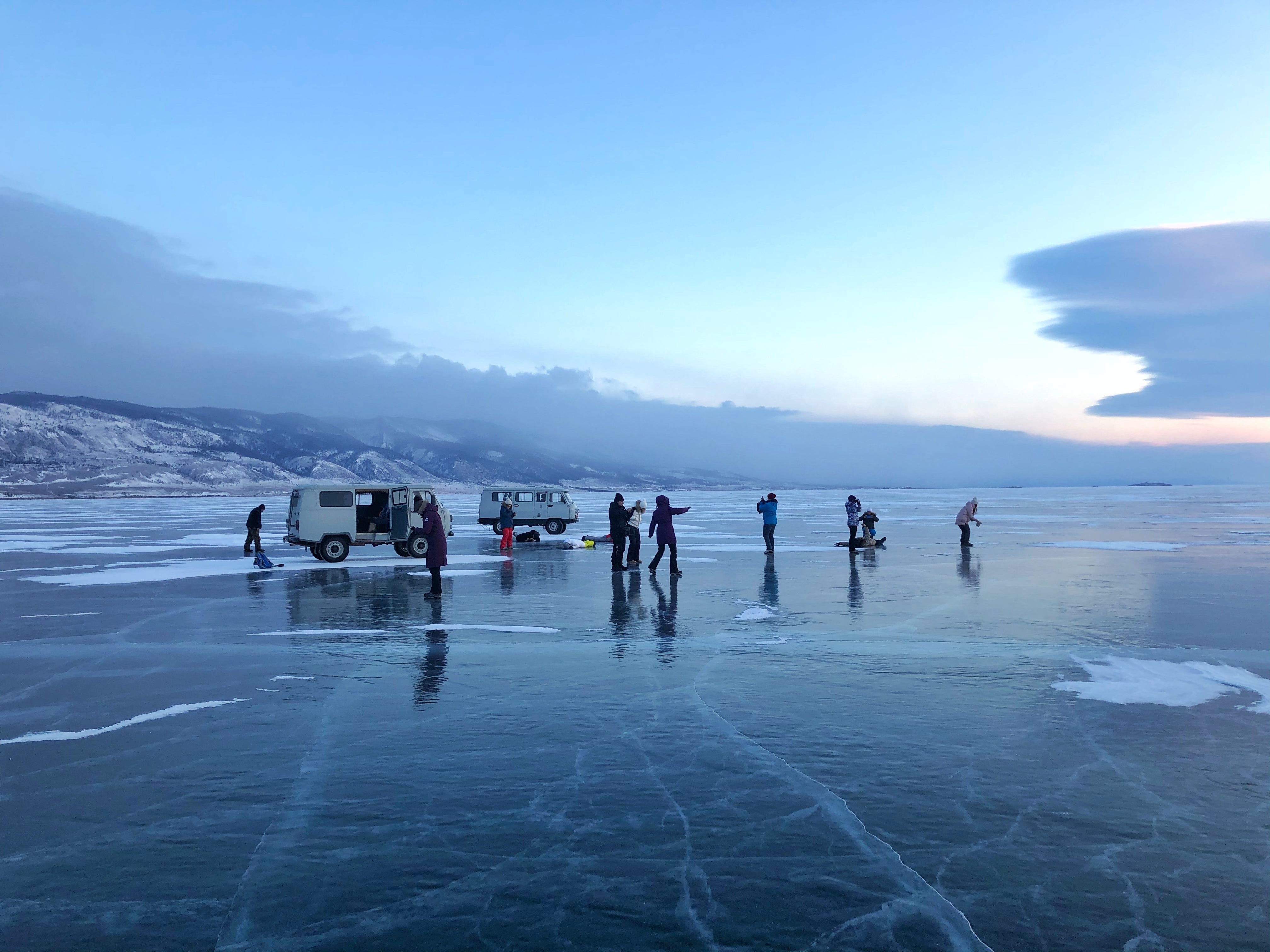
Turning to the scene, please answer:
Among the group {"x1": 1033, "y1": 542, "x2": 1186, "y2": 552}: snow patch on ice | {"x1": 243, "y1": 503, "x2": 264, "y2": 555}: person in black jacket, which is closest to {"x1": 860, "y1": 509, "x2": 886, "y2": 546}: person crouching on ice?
{"x1": 1033, "y1": 542, "x2": 1186, "y2": 552}: snow patch on ice

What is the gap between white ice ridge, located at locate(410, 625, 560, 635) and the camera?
12539 millimetres

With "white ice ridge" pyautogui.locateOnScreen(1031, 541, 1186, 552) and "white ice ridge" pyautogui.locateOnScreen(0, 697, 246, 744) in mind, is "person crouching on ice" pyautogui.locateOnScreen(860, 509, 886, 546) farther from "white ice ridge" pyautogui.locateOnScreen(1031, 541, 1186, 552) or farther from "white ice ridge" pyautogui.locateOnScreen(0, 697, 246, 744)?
"white ice ridge" pyautogui.locateOnScreen(0, 697, 246, 744)

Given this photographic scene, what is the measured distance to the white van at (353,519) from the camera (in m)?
24.5

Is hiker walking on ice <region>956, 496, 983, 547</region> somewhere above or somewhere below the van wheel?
above

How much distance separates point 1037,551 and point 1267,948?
24.6 metres

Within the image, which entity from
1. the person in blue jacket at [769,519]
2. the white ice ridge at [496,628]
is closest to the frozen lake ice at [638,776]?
the white ice ridge at [496,628]

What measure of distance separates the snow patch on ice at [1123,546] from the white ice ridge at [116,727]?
26407 mm

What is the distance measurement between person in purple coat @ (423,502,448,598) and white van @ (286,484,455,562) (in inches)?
288

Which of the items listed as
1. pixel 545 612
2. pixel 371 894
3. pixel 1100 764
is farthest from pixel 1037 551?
pixel 371 894

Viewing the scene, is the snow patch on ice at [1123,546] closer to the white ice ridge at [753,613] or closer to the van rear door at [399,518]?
the white ice ridge at [753,613]

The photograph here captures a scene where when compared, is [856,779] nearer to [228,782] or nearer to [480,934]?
[480,934]

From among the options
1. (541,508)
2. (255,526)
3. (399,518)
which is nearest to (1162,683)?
(399,518)

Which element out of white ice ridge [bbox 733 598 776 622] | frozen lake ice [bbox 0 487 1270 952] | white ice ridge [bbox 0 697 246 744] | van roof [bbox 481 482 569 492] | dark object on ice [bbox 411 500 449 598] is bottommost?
white ice ridge [bbox 0 697 246 744]

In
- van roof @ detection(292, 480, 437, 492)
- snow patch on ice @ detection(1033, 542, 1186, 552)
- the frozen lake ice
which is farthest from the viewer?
snow patch on ice @ detection(1033, 542, 1186, 552)
